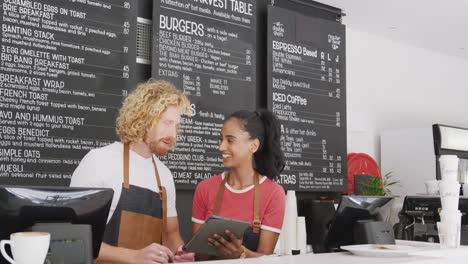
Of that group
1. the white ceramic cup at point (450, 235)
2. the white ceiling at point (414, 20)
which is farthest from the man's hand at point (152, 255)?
the white ceiling at point (414, 20)

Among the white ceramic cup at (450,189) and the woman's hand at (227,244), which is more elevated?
the white ceramic cup at (450,189)

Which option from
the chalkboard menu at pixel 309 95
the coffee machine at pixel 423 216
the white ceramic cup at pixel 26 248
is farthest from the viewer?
the chalkboard menu at pixel 309 95

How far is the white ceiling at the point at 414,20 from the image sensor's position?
15.4ft

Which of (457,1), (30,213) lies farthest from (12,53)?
(457,1)

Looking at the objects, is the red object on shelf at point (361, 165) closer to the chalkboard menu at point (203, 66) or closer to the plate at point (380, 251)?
the chalkboard menu at point (203, 66)

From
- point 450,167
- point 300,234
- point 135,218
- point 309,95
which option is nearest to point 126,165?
point 135,218

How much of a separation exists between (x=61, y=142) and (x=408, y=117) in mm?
3928

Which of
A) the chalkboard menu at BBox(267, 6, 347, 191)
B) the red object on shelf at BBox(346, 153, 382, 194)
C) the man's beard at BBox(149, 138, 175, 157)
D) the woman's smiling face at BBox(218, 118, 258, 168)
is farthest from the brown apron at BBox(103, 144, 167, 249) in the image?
the red object on shelf at BBox(346, 153, 382, 194)

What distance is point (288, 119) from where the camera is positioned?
4328mm

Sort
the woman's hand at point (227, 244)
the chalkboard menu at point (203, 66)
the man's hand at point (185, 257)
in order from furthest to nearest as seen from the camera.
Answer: the chalkboard menu at point (203, 66), the man's hand at point (185, 257), the woman's hand at point (227, 244)

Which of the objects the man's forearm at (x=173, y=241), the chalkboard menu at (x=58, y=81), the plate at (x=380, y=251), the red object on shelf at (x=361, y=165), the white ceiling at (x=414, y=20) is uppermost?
the white ceiling at (x=414, y=20)

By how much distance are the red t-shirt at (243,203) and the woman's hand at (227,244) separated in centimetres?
36

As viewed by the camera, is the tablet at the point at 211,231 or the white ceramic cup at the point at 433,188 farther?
the white ceramic cup at the point at 433,188

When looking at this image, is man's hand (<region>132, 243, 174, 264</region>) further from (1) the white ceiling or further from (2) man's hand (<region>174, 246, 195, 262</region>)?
(1) the white ceiling
